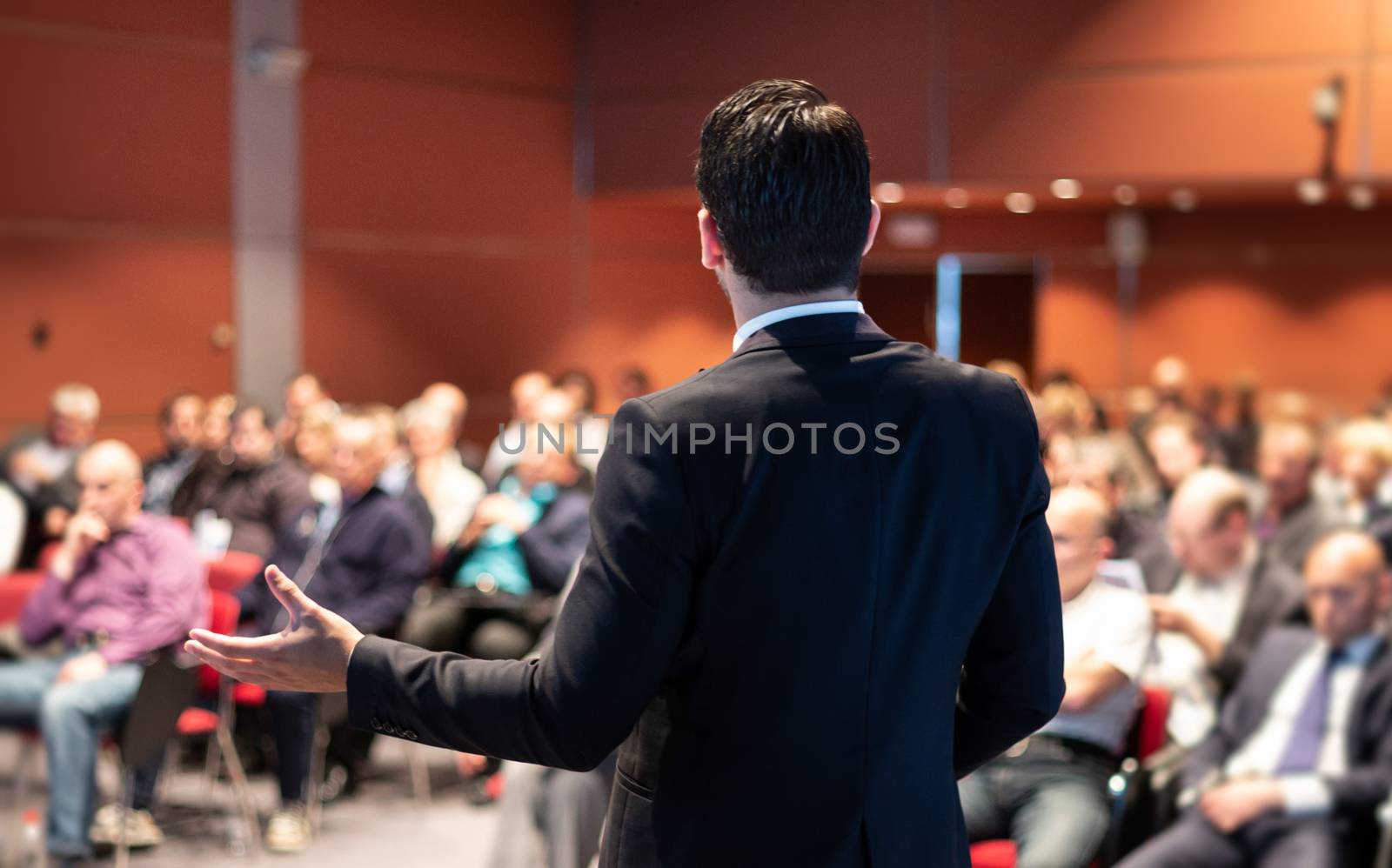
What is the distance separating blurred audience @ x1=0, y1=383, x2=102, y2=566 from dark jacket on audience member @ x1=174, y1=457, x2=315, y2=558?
25.0 inches

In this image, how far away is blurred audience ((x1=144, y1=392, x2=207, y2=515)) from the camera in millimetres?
6371

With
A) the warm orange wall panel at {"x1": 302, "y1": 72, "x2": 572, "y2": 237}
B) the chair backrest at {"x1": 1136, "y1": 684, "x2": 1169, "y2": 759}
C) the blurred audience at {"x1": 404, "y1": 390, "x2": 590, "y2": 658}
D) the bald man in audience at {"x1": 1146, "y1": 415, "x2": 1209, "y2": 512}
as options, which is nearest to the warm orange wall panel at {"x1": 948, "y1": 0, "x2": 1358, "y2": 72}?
the bald man in audience at {"x1": 1146, "y1": 415, "x2": 1209, "y2": 512}

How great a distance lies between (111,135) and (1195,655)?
18.9ft

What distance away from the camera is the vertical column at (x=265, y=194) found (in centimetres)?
759

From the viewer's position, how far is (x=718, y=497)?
114 cm

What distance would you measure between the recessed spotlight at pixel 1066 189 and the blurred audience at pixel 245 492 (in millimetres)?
4240

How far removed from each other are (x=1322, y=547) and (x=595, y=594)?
112 inches

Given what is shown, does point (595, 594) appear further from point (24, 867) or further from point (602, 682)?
Answer: point (24, 867)

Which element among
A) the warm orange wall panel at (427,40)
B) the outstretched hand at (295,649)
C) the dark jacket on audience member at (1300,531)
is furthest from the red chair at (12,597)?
the dark jacket on audience member at (1300,531)

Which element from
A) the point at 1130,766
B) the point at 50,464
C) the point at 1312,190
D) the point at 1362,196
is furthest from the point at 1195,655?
the point at 1362,196

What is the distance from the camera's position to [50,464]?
21.3 ft

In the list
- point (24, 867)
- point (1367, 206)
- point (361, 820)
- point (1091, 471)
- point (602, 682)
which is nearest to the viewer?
point (602, 682)

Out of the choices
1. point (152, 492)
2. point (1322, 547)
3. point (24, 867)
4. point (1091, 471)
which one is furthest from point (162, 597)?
point (1322, 547)

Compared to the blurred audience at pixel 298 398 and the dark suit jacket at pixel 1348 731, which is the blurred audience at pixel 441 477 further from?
the dark suit jacket at pixel 1348 731
